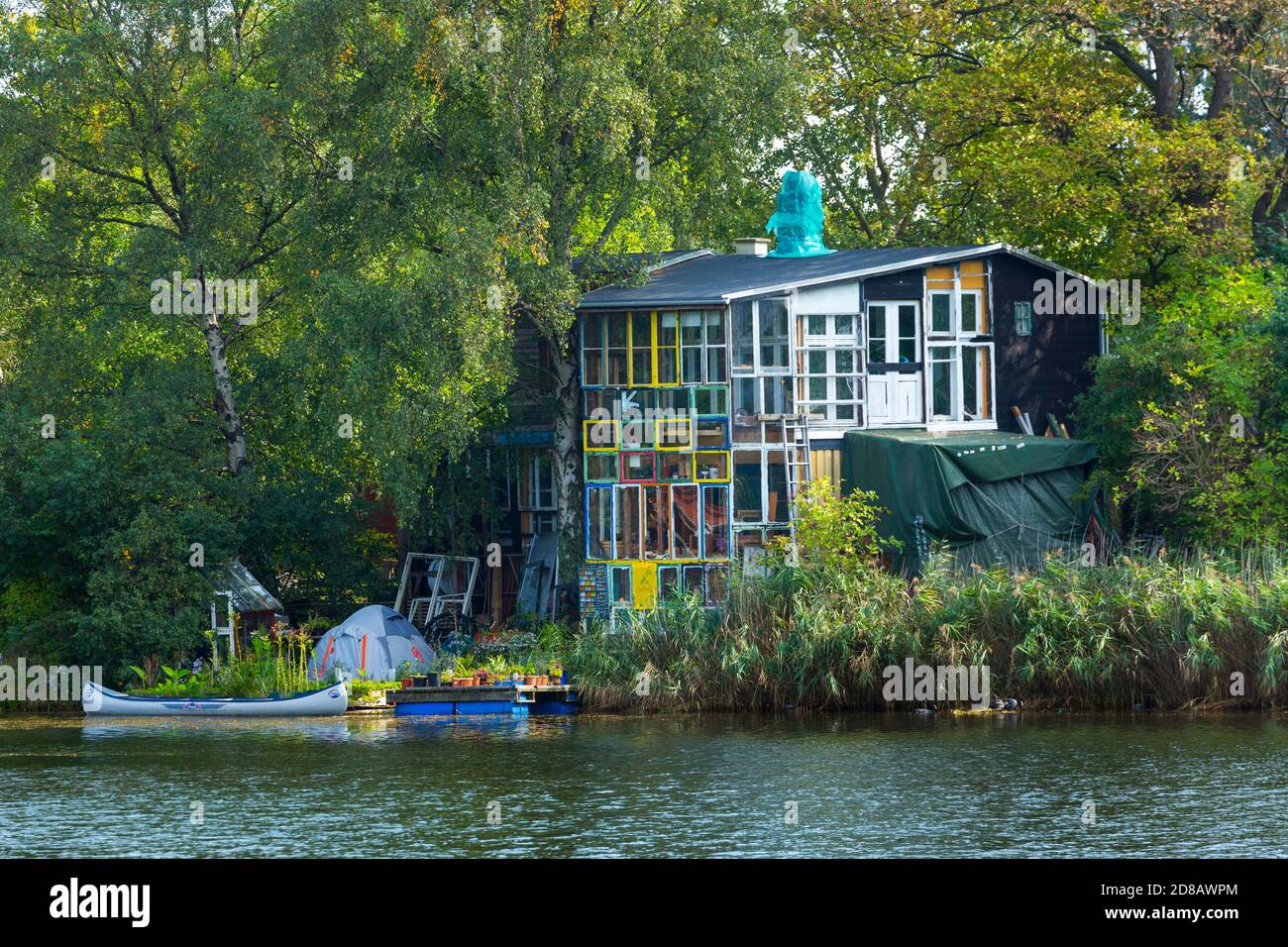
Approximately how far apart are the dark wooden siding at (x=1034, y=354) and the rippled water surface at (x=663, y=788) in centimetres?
1188

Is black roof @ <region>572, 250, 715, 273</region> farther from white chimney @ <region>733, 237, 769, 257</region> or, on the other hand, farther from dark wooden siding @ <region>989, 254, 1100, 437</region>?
dark wooden siding @ <region>989, 254, 1100, 437</region>

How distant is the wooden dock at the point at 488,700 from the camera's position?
33.8 m

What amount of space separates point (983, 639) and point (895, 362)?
10050 millimetres

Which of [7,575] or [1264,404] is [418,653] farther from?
[1264,404]

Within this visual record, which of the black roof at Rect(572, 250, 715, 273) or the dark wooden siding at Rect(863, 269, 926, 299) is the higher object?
the black roof at Rect(572, 250, 715, 273)

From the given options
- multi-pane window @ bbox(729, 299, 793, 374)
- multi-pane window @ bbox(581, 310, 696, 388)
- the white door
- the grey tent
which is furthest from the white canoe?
the white door

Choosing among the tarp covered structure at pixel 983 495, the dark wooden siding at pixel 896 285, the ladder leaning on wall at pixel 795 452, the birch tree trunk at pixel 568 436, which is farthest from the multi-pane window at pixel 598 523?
the dark wooden siding at pixel 896 285

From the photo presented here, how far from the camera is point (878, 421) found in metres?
40.1

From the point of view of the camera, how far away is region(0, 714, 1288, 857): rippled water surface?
72.7 ft

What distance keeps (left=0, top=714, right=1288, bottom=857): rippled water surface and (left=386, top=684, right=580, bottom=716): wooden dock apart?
1.07 m

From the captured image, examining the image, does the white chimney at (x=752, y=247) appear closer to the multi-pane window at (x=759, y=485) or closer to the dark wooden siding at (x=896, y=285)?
the dark wooden siding at (x=896, y=285)

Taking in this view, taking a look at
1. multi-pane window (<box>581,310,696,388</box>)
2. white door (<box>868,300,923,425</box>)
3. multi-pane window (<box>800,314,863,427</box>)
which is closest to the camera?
multi-pane window (<box>581,310,696,388</box>)
